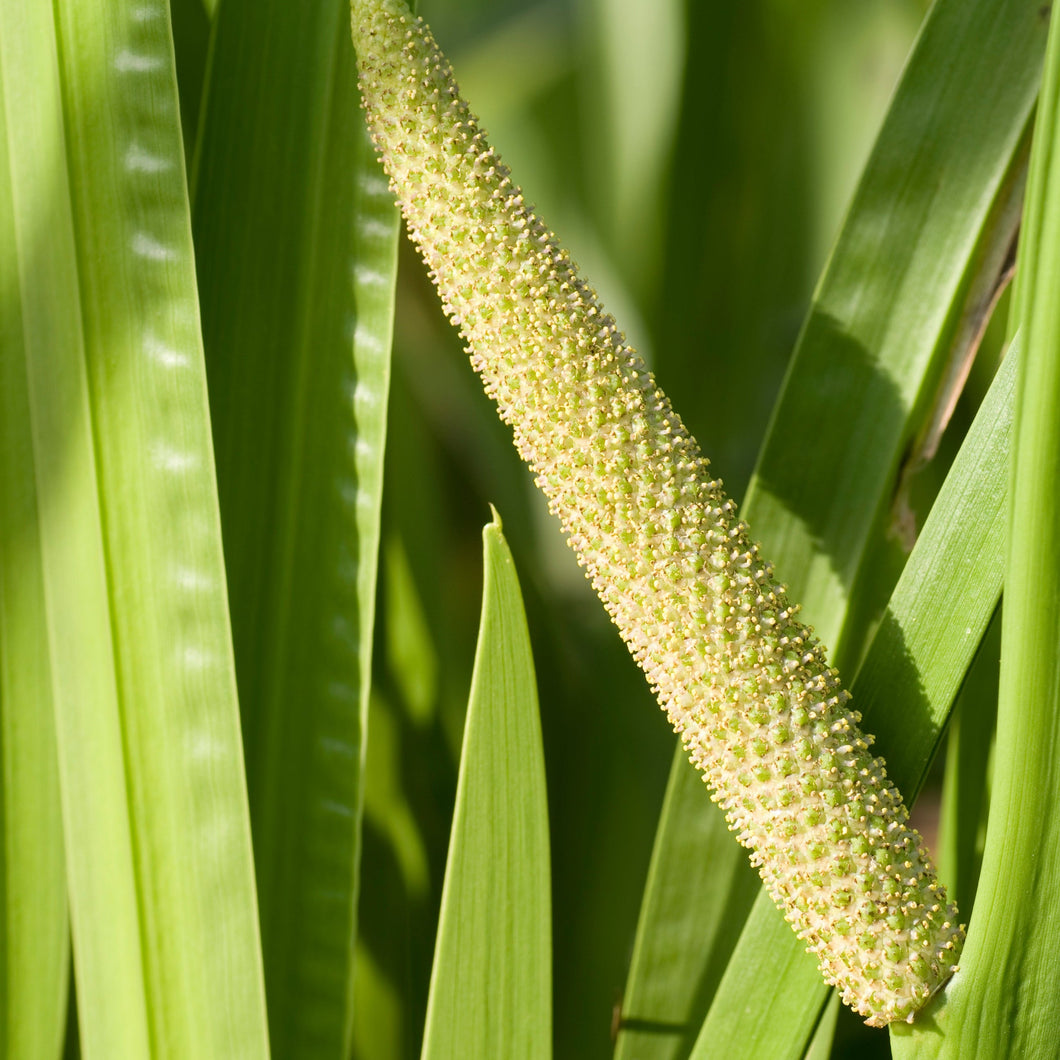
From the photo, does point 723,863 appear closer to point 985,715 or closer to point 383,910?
point 985,715

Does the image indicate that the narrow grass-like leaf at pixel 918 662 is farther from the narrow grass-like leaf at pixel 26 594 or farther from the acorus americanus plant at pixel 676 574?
the narrow grass-like leaf at pixel 26 594

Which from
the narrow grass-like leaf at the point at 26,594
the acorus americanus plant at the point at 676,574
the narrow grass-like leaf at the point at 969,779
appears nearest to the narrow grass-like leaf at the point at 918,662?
the acorus americanus plant at the point at 676,574

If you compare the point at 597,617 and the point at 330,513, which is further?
the point at 597,617

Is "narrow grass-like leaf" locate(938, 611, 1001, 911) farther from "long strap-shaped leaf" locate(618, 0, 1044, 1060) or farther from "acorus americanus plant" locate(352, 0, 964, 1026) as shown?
"acorus americanus plant" locate(352, 0, 964, 1026)

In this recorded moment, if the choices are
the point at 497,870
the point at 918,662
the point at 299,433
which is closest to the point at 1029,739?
the point at 918,662

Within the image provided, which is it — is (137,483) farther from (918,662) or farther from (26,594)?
(918,662)

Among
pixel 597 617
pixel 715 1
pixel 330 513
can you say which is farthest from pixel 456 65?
pixel 330 513
